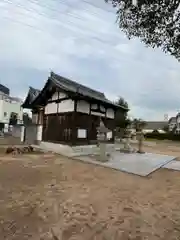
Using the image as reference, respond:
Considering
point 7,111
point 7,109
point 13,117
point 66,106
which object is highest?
point 7,109

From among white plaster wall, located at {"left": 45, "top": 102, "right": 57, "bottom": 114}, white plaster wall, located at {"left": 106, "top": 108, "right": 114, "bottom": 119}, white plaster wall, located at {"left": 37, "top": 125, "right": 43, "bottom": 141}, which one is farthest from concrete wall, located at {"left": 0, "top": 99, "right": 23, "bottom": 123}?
white plaster wall, located at {"left": 106, "top": 108, "right": 114, "bottom": 119}

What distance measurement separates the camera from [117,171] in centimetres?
957

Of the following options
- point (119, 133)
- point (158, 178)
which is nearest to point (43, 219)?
point (158, 178)

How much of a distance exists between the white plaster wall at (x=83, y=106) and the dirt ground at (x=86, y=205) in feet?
21.9

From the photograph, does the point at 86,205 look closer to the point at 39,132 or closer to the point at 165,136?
the point at 39,132

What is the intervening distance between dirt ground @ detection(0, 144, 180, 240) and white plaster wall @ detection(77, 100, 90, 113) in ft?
21.9

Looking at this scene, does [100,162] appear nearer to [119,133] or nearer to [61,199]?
[61,199]

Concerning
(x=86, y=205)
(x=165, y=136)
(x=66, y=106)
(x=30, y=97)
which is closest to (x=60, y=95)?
(x=66, y=106)

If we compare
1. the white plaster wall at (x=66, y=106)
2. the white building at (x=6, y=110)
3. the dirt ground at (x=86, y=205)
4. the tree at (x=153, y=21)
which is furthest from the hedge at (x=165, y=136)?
the tree at (x=153, y=21)

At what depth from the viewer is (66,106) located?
50.5 feet

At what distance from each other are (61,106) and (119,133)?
1126 cm

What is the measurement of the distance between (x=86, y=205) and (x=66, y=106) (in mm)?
10440

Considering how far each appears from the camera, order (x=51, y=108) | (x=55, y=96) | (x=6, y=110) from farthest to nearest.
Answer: (x=6, y=110)
(x=51, y=108)
(x=55, y=96)

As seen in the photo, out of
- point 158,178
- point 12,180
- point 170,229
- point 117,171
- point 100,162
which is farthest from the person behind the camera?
point 100,162
